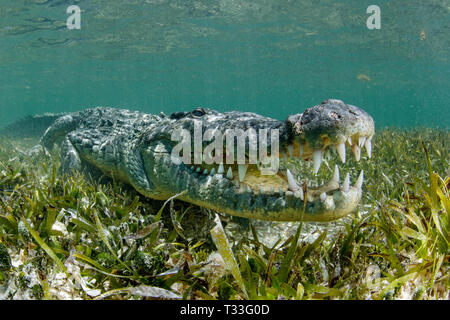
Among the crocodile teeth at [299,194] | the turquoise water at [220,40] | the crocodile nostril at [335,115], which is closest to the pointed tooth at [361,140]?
the crocodile nostril at [335,115]

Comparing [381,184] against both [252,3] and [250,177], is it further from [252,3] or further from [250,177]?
[252,3]

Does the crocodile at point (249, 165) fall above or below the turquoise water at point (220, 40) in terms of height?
below

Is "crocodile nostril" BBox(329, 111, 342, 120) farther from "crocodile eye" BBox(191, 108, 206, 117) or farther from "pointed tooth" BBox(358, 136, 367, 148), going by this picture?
"crocodile eye" BBox(191, 108, 206, 117)

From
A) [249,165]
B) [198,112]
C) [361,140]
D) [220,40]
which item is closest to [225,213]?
[249,165]

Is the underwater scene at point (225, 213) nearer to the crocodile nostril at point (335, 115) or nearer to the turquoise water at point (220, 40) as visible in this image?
the crocodile nostril at point (335, 115)

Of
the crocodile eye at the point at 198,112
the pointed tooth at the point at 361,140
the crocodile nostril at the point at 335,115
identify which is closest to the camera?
the crocodile nostril at the point at 335,115

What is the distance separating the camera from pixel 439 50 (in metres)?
27.9

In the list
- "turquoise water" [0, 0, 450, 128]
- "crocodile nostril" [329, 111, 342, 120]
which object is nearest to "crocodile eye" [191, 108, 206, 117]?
"crocodile nostril" [329, 111, 342, 120]

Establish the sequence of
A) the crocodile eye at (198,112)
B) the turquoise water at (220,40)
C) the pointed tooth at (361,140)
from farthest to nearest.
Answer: the turquoise water at (220,40), the crocodile eye at (198,112), the pointed tooth at (361,140)

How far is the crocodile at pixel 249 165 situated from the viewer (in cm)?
188

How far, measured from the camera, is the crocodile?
74.2 inches

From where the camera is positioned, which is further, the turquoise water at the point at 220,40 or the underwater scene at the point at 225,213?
the turquoise water at the point at 220,40

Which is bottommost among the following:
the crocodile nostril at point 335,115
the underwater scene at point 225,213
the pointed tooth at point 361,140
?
the underwater scene at point 225,213

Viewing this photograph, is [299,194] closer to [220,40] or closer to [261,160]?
[261,160]
